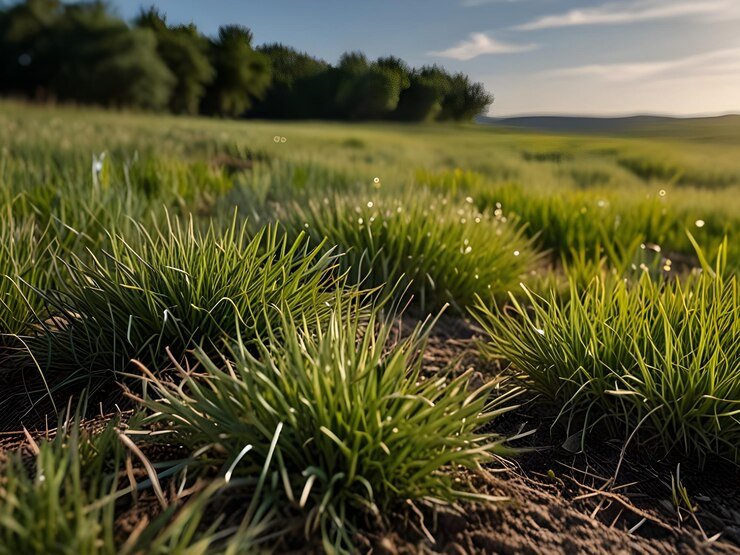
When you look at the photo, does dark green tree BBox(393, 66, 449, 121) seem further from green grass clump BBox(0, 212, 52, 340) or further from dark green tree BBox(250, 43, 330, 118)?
green grass clump BBox(0, 212, 52, 340)

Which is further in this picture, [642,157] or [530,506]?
[642,157]

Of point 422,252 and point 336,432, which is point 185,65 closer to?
point 422,252

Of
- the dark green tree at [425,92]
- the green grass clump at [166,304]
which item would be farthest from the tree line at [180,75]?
the green grass clump at [166,304]

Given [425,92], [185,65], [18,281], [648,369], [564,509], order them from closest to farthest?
[564,509]
[648,369]
[18,281]
[425,92]
[185,65]

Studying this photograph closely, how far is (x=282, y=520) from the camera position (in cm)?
139

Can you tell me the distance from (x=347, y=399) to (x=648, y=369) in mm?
1051

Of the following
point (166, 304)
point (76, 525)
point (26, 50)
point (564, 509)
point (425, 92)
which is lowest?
point (564, 509)

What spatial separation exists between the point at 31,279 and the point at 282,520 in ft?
5.36

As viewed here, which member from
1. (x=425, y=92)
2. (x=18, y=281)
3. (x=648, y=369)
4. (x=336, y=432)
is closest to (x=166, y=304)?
(x=18, y=281)

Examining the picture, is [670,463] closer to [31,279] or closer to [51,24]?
[31,279]

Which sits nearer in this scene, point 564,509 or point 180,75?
point 564,509

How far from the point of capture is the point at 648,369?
199cm

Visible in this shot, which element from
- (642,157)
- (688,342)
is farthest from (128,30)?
(688,342)

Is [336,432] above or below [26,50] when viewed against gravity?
below
